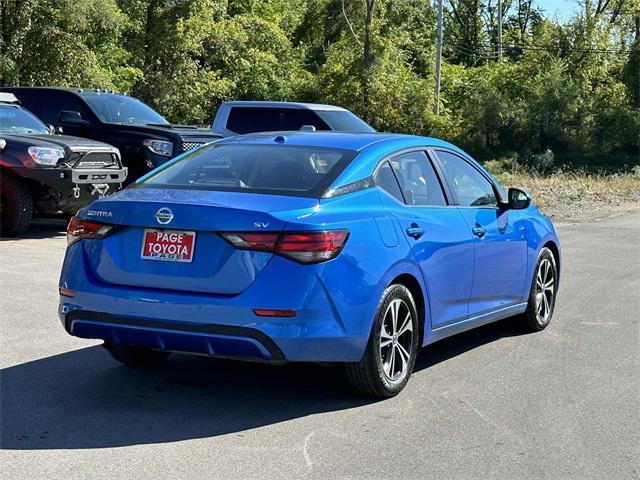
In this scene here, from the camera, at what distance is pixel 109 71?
40906 millimetres

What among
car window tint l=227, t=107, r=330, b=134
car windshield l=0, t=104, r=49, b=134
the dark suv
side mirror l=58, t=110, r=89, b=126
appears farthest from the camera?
car window tint l=227, t=107, r=330, b=134

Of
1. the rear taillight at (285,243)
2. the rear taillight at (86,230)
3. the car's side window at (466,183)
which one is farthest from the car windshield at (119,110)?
the rear taillight at (285,243)

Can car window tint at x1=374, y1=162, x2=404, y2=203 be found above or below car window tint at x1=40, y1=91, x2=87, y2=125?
above

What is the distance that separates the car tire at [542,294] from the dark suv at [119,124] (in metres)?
7.81

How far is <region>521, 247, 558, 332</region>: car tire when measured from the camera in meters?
8.40

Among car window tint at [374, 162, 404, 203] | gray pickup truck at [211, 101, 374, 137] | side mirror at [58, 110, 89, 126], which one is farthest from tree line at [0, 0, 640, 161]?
car window tint at [374, 162, 404, 203]

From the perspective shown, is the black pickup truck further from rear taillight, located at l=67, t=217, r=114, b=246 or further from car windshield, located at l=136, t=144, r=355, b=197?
rear taillight, located at l=67, t=217, r=114, b=246

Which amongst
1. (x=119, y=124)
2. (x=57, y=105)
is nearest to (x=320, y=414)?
(x=119, y=124)

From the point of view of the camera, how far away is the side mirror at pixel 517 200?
7945 mm

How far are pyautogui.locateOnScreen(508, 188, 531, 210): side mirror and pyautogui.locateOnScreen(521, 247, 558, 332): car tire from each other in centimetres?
61

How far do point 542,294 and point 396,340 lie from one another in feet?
8.77

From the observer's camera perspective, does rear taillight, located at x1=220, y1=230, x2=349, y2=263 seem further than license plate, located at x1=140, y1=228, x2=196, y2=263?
No

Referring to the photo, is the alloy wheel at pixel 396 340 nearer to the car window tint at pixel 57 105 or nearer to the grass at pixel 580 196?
the car window tint at pixel 57 105

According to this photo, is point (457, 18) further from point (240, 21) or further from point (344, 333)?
point (344, 333)
